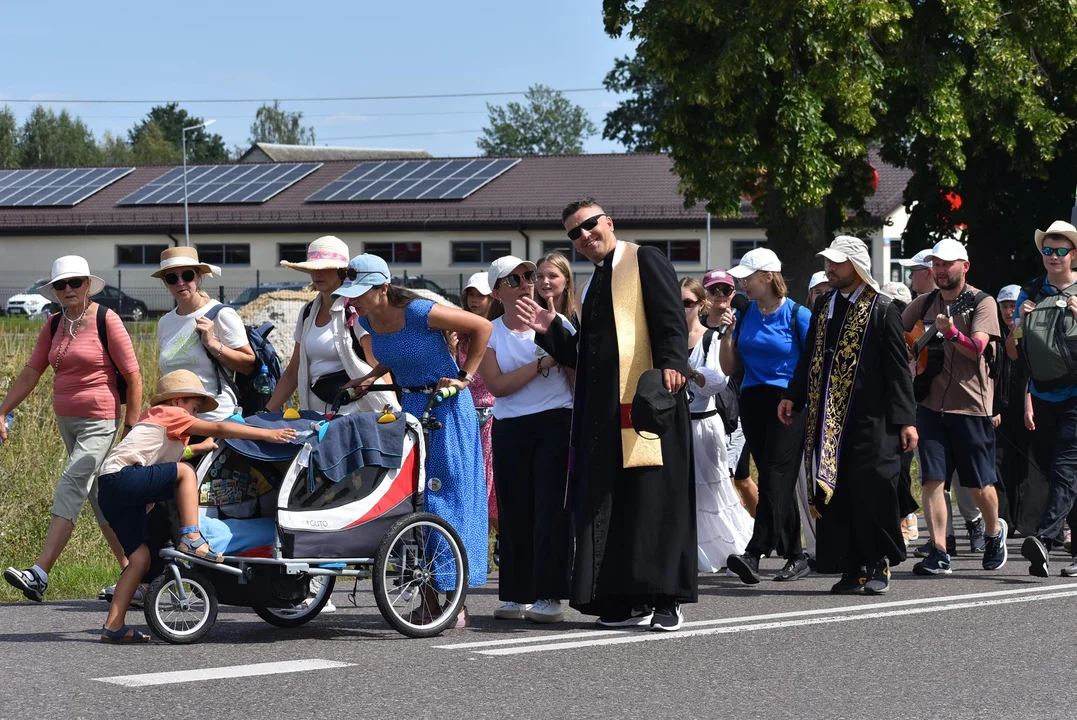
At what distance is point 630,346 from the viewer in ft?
26.1

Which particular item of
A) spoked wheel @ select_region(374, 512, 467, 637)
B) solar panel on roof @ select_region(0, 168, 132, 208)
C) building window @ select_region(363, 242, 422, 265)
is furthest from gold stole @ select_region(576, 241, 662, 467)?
solar panel on roof @ select_region(0, 168, 132, 208)

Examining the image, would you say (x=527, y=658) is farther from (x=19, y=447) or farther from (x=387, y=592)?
(x=19, y=447)

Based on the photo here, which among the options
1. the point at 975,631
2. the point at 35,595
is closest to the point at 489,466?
the point at 35,595

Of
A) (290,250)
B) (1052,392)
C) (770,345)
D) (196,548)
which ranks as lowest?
(196,548)

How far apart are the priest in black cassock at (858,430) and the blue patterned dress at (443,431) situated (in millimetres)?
2354

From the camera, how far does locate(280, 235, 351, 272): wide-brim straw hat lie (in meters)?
8.91

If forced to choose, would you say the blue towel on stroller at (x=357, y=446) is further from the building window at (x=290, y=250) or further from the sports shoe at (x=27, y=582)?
the building window at (x=290, y=250)

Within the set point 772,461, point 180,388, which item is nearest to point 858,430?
point 772,461

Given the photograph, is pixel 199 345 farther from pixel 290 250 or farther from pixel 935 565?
pixel 290 250

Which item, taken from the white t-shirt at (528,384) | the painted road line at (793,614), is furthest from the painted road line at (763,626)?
the white t-shirt at (528,384)

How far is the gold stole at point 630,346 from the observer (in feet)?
25.7

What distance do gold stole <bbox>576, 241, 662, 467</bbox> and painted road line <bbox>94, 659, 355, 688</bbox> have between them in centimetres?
177

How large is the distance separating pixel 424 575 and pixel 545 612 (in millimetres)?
771

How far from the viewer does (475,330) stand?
26.4 feet
